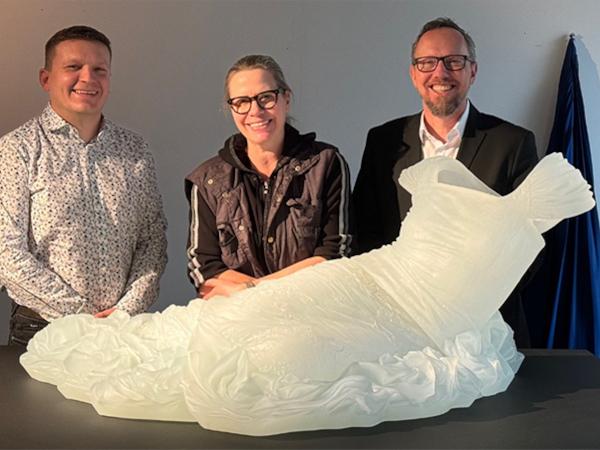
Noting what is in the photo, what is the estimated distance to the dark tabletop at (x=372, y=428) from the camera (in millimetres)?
1402

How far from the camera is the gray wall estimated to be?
2971mm

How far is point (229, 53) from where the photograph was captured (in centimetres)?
301

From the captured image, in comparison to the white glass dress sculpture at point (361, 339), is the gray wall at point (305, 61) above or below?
above

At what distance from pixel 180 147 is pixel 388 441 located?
1858mm

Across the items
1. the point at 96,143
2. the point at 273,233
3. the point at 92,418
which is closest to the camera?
the point at 92,418

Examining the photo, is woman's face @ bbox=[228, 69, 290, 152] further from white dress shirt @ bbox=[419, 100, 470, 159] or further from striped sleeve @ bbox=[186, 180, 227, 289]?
white dress shirt @ bbox=[419, 100, 470, 159]

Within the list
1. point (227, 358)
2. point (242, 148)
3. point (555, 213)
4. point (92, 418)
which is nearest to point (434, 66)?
point (242, 148)

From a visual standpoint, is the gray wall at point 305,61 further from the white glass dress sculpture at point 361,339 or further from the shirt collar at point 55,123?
the white glass dress sculpture at point 361,339

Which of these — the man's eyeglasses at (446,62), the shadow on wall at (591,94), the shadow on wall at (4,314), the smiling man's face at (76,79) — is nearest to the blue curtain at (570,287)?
the shadow on wall at (591,94)

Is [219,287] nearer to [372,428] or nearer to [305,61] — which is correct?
[372,428]

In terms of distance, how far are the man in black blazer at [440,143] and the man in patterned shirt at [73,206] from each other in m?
0.63

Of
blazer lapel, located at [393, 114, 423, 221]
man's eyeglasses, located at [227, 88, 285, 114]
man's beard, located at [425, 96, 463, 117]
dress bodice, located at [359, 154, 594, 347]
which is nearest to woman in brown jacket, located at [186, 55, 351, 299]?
man's eyeglasses, located at [227, 88, 285, 114]

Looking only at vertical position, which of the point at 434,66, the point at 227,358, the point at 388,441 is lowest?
the point at 388,441

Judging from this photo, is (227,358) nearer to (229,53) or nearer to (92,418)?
(92,418)
